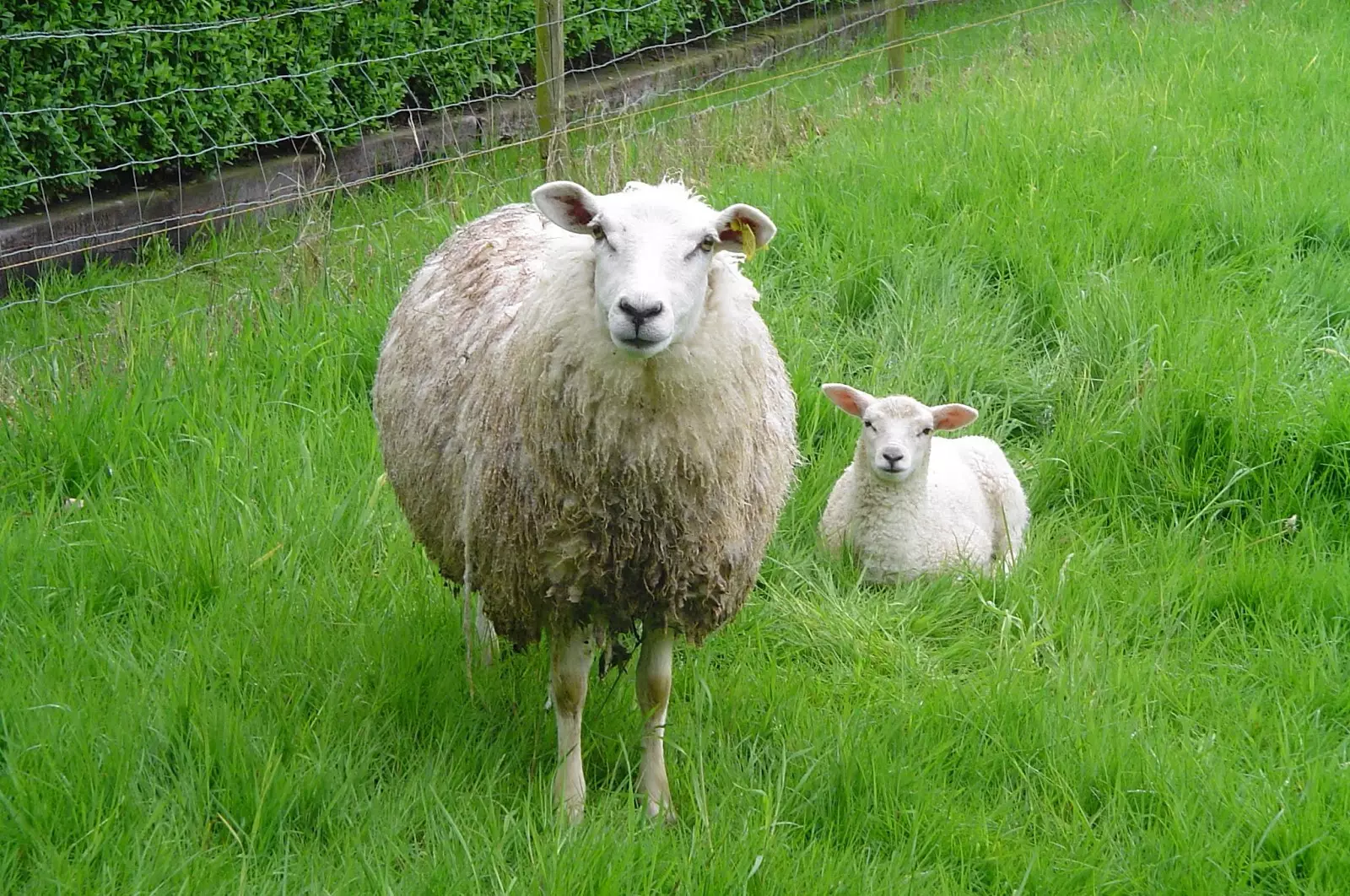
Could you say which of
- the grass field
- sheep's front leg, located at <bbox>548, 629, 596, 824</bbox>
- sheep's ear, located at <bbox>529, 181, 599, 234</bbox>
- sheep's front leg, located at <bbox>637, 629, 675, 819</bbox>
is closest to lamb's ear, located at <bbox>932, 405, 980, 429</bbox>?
the grass field

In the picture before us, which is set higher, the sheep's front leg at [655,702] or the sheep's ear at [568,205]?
the sheep's ear at [568,205]

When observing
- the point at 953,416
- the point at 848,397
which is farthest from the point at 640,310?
the point at 953,416

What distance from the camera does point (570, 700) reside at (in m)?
3.00

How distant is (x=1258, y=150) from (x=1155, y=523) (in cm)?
268

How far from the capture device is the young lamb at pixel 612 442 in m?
2.65

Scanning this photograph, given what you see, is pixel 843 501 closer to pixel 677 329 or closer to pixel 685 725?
pixel 685 725

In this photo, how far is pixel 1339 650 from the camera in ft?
11.0

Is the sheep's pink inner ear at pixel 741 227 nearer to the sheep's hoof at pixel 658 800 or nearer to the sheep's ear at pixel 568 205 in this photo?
the sheep's ear at pixel 568 205

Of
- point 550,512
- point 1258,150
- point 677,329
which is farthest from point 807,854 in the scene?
point 1258,150

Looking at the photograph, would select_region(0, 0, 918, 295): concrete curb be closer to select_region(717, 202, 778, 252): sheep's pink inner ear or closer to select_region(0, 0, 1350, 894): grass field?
select_region(0, 0, 1350, 894): grass field

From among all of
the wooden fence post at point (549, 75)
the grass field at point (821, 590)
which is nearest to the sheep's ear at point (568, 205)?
the grass field at point (821, 590)

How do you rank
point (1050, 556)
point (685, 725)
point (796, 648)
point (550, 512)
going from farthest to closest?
point (1050, 556) < point (796, 648) < point (685, 725) < point (550, 512)

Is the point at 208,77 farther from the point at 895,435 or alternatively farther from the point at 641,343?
the point at 641,343

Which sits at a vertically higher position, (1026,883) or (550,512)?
(550,512)
